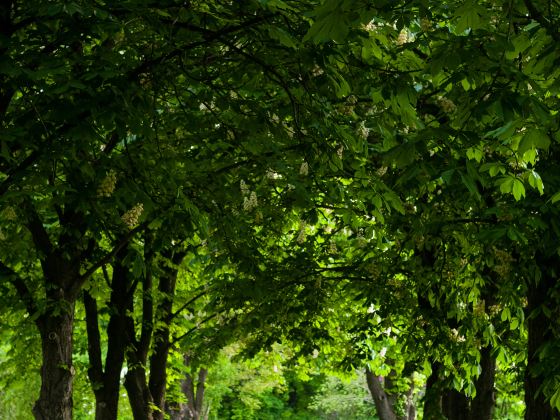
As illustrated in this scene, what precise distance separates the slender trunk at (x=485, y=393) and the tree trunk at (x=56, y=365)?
495cm

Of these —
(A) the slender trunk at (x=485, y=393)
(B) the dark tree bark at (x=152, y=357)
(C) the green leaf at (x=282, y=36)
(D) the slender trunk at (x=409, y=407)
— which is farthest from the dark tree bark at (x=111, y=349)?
(D) the slender trunk at (x=409, y=407)

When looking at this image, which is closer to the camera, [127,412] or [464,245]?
[464,245]

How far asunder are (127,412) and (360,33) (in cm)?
1828

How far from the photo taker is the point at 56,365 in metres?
8.52

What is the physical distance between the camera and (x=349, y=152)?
672cm

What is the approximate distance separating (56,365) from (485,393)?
17.1ft

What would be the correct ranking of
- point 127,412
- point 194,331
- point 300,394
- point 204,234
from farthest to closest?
point 300,394, point 127,412, point 194,331, point 204,234

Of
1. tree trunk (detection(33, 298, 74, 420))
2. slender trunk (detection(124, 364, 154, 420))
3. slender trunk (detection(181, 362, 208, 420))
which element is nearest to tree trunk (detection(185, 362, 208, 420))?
slender trunk (detection(181, 362, 208, 420))

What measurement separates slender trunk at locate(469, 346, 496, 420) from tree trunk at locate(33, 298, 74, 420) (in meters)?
4.95

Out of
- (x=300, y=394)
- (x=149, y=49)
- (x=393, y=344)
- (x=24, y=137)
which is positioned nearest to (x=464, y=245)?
(x=149, y=49)

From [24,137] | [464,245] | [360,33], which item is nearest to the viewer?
[360,33]

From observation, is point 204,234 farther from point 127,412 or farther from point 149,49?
point 127,412

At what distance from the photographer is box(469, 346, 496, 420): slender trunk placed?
10.2 m

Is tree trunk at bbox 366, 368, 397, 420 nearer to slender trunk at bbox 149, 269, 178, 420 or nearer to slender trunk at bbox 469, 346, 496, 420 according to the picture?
slender trunk at bbox 149, 269, 178, 420
